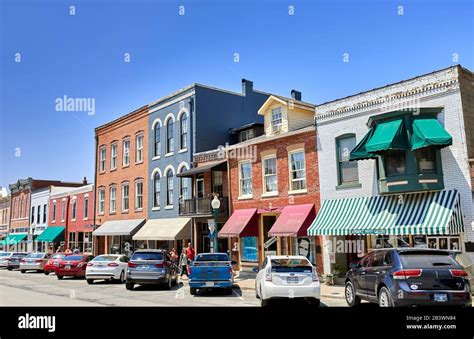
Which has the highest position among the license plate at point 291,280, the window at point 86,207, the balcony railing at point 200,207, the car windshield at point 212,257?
the window at point 86,207

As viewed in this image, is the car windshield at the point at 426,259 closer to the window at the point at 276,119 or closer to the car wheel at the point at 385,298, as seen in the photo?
the car wheel at the point at 385,298

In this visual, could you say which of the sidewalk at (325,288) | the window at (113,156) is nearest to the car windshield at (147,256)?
the sidewalk at (325,288)

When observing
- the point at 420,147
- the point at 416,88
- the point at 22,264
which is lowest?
the point at 22,264

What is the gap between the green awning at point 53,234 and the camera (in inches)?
1686

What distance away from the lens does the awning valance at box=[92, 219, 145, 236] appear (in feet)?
104

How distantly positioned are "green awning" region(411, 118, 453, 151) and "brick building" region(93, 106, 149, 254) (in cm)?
2125

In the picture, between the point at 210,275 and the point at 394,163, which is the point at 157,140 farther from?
the point at 394,163

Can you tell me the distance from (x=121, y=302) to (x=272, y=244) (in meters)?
10.9

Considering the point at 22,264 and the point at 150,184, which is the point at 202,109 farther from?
the point at 22,264

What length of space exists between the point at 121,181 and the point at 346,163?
21.2 meters

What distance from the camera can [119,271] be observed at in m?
21.1

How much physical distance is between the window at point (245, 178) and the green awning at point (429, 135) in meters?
10.2

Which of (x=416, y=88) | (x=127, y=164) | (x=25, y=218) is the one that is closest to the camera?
(x=416, y=88)

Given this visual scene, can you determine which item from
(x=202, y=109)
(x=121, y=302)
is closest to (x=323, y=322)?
(x=121, y=302)
